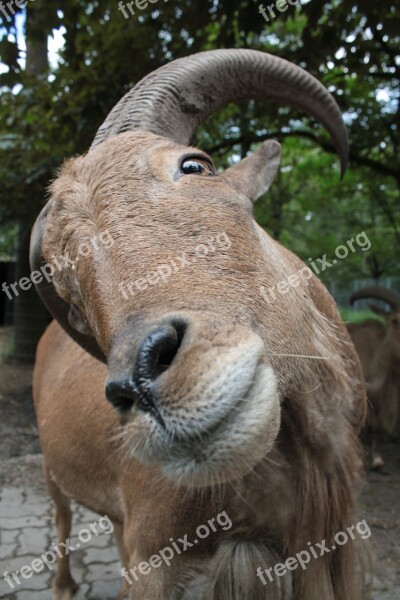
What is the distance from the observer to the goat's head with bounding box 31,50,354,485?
4.58 feet

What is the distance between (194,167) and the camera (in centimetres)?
220

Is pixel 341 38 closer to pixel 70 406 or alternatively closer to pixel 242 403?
pixel 70 406

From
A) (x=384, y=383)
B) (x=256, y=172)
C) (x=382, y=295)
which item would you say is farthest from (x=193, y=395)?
(x=382, y=295)

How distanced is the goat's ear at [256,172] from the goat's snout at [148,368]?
1.04 metres

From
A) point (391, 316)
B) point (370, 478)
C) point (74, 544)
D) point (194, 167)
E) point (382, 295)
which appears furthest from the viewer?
point (382, 295)

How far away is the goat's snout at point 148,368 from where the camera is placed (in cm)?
138

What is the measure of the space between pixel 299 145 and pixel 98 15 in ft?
30.6

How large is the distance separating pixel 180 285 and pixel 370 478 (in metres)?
5.87

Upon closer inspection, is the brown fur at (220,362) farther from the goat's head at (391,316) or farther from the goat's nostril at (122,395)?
the goat's head at (391,316)

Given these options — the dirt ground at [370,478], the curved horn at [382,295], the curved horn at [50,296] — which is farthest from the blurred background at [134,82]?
the curved horn at [382,295]

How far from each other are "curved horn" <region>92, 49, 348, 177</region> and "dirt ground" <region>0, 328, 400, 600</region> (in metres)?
2.26

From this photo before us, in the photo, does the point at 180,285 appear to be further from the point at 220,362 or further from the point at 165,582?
the point at 165,582

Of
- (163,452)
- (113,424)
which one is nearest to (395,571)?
(113,424)

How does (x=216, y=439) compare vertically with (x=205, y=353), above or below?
below
